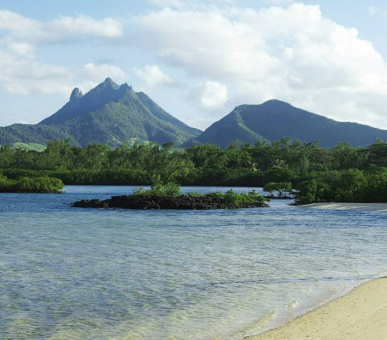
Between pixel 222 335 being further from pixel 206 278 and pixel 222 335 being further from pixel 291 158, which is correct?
pixel 291 158

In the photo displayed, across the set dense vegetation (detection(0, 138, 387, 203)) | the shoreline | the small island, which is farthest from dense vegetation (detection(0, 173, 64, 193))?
the shoreline

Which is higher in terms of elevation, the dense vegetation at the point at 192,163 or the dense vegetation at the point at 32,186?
the dense vegetation at the point at 192,163

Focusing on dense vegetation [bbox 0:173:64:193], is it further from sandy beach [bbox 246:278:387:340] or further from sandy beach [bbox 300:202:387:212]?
sandy beach [bbox 246:278:387:340]

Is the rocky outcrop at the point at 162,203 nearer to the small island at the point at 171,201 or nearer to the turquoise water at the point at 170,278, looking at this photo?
the small island at the point at 171,201

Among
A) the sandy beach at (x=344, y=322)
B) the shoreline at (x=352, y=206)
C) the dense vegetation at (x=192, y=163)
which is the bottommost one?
the sandy beach at (x=344, y=322)

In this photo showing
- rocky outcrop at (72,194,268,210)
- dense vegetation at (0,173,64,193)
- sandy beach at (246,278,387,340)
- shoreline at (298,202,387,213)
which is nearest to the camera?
sandy beach at (246,278,387,340)

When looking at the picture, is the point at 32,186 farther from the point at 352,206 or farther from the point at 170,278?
the point at 170,278

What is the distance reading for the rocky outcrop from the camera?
60.9m

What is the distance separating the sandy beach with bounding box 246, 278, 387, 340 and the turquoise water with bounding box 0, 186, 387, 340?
0.57m

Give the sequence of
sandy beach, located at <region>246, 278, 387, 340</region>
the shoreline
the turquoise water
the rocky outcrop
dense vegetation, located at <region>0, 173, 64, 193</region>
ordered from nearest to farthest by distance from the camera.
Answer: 1. sandy beach, located at <region>246, 278, 387, 340</region>
2. the turquoise water
3. the shoreline
4. the rocky outcrop
5. dense vegetation, located at <region>0, 173, 64, 193</region>

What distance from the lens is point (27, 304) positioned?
1427 cm

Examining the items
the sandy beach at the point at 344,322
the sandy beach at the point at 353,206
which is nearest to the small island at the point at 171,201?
the sandy beach at the point at 353,206

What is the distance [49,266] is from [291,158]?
479 feet

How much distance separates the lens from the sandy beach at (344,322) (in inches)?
433
